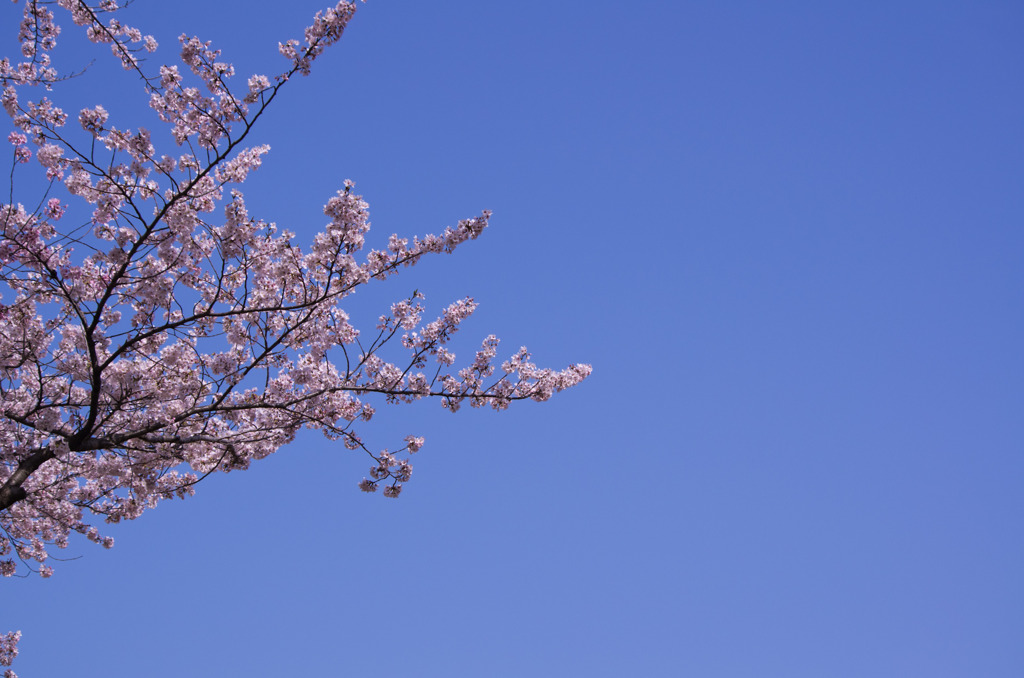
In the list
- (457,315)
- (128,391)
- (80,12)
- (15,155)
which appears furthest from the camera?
(457,315)

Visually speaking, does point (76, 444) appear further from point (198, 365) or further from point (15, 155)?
point (15, 155)

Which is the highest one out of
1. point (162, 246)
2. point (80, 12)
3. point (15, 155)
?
point (80, 12)

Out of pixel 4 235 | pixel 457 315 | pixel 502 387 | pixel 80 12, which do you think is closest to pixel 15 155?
pixel 4 235

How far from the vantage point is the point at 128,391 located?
9.54 m

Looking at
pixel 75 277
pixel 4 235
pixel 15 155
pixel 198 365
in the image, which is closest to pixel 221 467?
pixel 198 365

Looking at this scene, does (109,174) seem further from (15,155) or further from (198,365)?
(198,365)

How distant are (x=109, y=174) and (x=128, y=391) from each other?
281 centimetres

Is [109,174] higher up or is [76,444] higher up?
[109,174]

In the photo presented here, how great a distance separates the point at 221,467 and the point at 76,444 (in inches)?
70.5

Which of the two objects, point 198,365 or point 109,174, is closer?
point 109,174

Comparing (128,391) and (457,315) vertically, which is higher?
(457,315)

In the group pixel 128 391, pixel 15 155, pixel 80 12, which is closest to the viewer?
pixel 80 12

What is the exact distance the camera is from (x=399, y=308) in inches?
401

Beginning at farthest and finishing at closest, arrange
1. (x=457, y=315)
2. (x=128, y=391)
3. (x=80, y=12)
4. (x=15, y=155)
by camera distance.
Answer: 1. (x=457, y=315)
2. (x=128, y=391)
3. (x=15, y=155)
4. (x=80, y=12)
